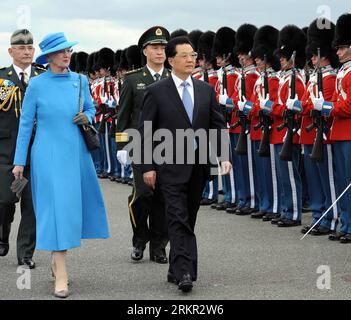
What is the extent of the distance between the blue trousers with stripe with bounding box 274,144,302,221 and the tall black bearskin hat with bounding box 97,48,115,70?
8811 millimetres

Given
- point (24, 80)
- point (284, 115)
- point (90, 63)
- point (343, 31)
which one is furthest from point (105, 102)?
point (24, 80)

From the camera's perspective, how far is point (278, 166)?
10.9m

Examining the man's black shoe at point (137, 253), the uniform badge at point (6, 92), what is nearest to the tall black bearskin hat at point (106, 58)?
the uniform badge at point (6, 92)

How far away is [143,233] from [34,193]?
1.60m

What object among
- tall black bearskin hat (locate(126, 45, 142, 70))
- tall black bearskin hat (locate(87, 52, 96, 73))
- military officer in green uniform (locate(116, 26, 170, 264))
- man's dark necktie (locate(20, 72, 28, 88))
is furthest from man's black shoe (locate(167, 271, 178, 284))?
tall black bearskin hat (locate(87, 52, 96, 73))

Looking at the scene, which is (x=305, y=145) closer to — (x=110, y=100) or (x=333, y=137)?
(x=333, y=137)

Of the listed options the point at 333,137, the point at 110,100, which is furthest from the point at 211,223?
the point at 110,100

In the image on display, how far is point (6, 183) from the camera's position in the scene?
8.41m

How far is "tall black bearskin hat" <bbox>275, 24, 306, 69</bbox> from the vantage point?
11.2 metres

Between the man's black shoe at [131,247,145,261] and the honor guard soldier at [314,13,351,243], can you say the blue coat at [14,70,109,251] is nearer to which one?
the man's black shoe at [131,247,145,261]

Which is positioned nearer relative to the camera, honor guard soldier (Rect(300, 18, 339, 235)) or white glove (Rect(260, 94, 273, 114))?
honor guard soldier (Rect(300, 18, 339, 235))

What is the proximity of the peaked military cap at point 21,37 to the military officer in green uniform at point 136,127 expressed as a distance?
0.91 meters
